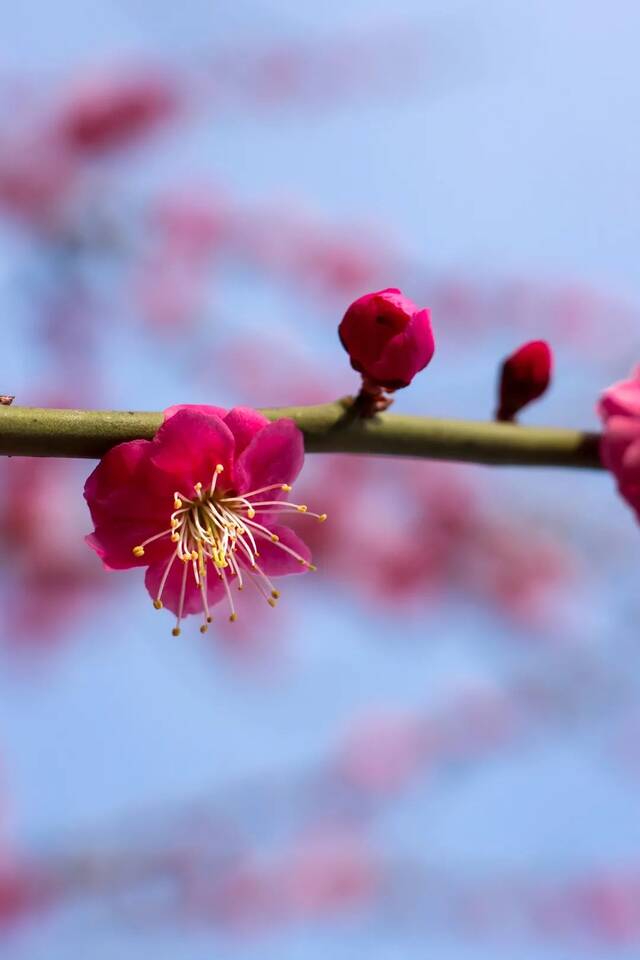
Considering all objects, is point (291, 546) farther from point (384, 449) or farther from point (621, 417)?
point (621, 417)

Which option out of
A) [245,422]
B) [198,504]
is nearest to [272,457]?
[245,422]

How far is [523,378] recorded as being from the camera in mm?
1357

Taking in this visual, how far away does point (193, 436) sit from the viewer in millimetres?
1060

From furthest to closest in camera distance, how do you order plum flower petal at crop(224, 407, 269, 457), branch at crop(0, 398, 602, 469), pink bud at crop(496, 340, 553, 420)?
pink bud at crop(496, 340, 553, 420) → plum flower petal at crop(224, 407, 269, 457) → branch at crop(0, 398, 602, 469)

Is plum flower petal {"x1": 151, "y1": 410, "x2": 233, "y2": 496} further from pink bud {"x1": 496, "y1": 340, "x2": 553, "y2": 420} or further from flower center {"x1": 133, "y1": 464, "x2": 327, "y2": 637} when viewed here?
pink bud {"x1": 496, "y1": 340, "x2": 553, "y2": 420}

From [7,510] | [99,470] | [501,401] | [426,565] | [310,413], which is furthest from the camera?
[426,565]

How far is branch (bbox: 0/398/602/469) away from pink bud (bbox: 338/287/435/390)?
0.07 metres

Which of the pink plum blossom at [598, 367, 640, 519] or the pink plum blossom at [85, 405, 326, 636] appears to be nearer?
the pink plum blossom at [85, 405, 326, 636]

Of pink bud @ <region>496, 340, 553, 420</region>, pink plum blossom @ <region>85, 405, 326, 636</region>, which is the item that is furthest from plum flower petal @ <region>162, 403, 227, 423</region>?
pink bud @ <region>496, 340, 553, 420</region>

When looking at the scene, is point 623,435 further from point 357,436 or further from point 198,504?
point 198,504

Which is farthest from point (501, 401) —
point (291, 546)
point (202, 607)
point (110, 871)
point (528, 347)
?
point (110, 871)

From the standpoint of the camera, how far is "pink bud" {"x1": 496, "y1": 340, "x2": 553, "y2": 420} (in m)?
1.36

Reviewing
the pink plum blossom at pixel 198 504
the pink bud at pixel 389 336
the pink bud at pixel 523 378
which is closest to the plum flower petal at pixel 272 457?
the pink plum blossom at pixel 198 504

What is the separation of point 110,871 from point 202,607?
3708mm
